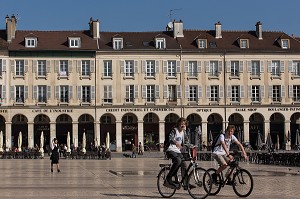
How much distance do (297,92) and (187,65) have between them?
12882 millimetres

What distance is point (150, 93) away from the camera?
249 feet

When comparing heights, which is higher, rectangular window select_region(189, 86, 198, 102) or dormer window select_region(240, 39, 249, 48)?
dormer window select_region(240, 39, 249, 48)

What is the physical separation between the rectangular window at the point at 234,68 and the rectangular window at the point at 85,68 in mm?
15876

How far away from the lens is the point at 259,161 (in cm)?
4491

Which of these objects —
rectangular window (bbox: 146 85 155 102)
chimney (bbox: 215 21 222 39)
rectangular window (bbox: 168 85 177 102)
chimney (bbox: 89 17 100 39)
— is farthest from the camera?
chimney (bbox: 215 21 222 39)

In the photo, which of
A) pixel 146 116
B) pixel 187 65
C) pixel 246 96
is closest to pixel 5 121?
pixel 146 116

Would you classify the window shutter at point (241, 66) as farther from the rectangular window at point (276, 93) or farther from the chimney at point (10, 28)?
the chimney at point (10, 28)

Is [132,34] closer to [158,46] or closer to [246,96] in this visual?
[158,46]

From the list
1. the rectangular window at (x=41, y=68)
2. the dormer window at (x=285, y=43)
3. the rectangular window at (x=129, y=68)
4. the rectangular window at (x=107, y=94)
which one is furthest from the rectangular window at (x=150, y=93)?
the dormer window at (x=285, y=43)

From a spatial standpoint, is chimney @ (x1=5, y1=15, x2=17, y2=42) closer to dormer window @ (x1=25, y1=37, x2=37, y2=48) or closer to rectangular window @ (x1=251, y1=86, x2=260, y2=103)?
dormer window @ (x1=25, y1=37, x2=37, y2=48)

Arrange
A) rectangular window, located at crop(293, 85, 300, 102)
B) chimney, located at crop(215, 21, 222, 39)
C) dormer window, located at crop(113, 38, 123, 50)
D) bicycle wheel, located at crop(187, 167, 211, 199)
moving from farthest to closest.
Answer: chimney, located at crop(215, 21, 222, 39) → rectangular window, located at crop(293, 85, 300, 102) → dormer window, located at crop(113, 38, 123, 50) → bicycle wheel, located at crop(187, 167, 211, 199)

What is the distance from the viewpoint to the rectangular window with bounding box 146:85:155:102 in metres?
75.8

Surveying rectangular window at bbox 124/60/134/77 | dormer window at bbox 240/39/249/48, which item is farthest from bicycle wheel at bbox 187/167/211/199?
dormer window at bbox 240/39/249/48

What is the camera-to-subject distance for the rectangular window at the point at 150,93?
249ft
